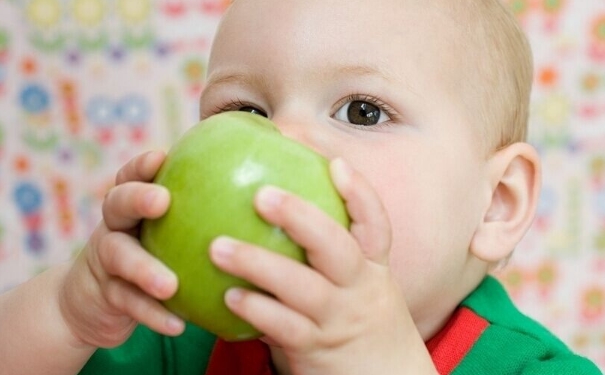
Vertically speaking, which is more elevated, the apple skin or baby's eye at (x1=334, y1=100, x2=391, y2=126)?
baby's eye at (x1=334, y1=100, x2=391, y2=126)

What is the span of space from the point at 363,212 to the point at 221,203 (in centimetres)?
11

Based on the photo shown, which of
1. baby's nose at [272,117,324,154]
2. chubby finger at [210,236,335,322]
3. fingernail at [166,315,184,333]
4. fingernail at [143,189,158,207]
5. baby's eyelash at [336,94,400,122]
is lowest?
fingernail at [166,315,184,333]

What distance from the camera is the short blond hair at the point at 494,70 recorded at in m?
1.02

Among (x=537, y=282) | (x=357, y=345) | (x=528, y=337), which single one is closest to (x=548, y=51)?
(x=537, y=282)

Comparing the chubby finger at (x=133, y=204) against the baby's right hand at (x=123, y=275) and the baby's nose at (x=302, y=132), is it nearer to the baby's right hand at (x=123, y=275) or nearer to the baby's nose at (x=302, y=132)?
the baby's right hand at (x=123, y=275)

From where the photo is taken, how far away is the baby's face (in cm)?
89

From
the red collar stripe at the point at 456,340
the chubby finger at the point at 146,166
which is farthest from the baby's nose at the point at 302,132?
the red collar stripe at the point at 456,340

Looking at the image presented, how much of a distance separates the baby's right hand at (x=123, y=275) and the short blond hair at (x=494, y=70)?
→ 1.47 feet

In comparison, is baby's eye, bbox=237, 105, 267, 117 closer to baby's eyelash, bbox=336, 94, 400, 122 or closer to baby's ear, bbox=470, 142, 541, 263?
baby's eyelash, bbox=336, 94, 400, 122

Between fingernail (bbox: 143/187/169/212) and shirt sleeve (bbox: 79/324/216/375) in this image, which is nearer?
fingernail (bbox: 143/187/169/212)

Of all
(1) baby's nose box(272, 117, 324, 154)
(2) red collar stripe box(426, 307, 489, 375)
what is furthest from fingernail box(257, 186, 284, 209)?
(2) red collar stripe box(426, 307, 489, 375)

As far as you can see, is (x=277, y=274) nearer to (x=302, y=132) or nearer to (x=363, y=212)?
(x=363, y=212)

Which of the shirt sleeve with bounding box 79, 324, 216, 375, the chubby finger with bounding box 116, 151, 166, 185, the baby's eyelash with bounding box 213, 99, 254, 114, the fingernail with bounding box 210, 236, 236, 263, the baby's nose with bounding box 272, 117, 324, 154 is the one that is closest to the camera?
the fingernail with bounding box 210, 236, 236, 263

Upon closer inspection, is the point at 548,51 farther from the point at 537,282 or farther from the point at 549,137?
the point at 537,282
